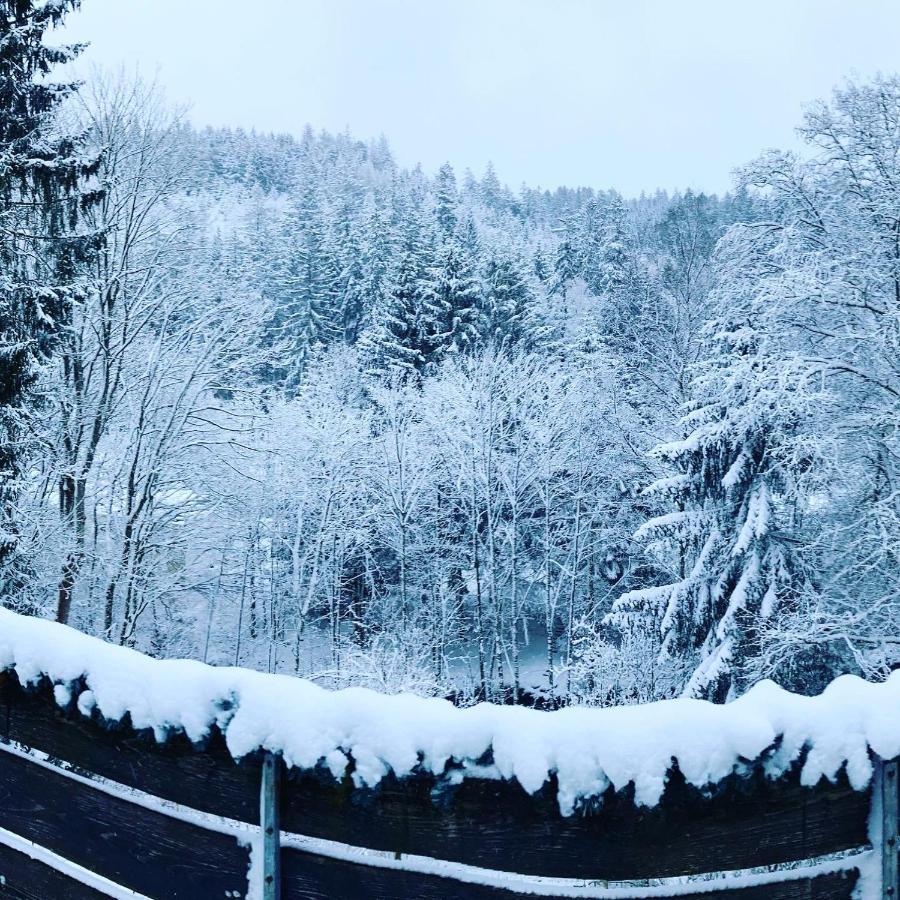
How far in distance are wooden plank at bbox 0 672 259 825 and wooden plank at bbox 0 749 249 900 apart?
81mm

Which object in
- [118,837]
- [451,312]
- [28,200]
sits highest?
[451,312]

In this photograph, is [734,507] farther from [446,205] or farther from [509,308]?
[446,205]

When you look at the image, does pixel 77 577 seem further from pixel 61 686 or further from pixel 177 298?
pixel 61 686

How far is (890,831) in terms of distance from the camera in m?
1.82

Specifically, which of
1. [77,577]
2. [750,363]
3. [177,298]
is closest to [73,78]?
[177,298]

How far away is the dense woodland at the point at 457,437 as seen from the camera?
40.4ft

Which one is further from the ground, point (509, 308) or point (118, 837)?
point (509, 308)

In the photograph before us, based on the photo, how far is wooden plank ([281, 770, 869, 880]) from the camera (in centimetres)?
177

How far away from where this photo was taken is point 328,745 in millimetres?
1831

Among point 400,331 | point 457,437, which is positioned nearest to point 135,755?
point 457,437

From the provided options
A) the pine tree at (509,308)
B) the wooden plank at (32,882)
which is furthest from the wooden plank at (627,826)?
the pine tree at (509,308)

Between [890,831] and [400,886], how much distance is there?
121 cm

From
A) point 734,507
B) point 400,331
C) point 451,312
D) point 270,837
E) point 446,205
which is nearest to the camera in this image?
point 270,837

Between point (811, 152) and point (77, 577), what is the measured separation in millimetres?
16278
